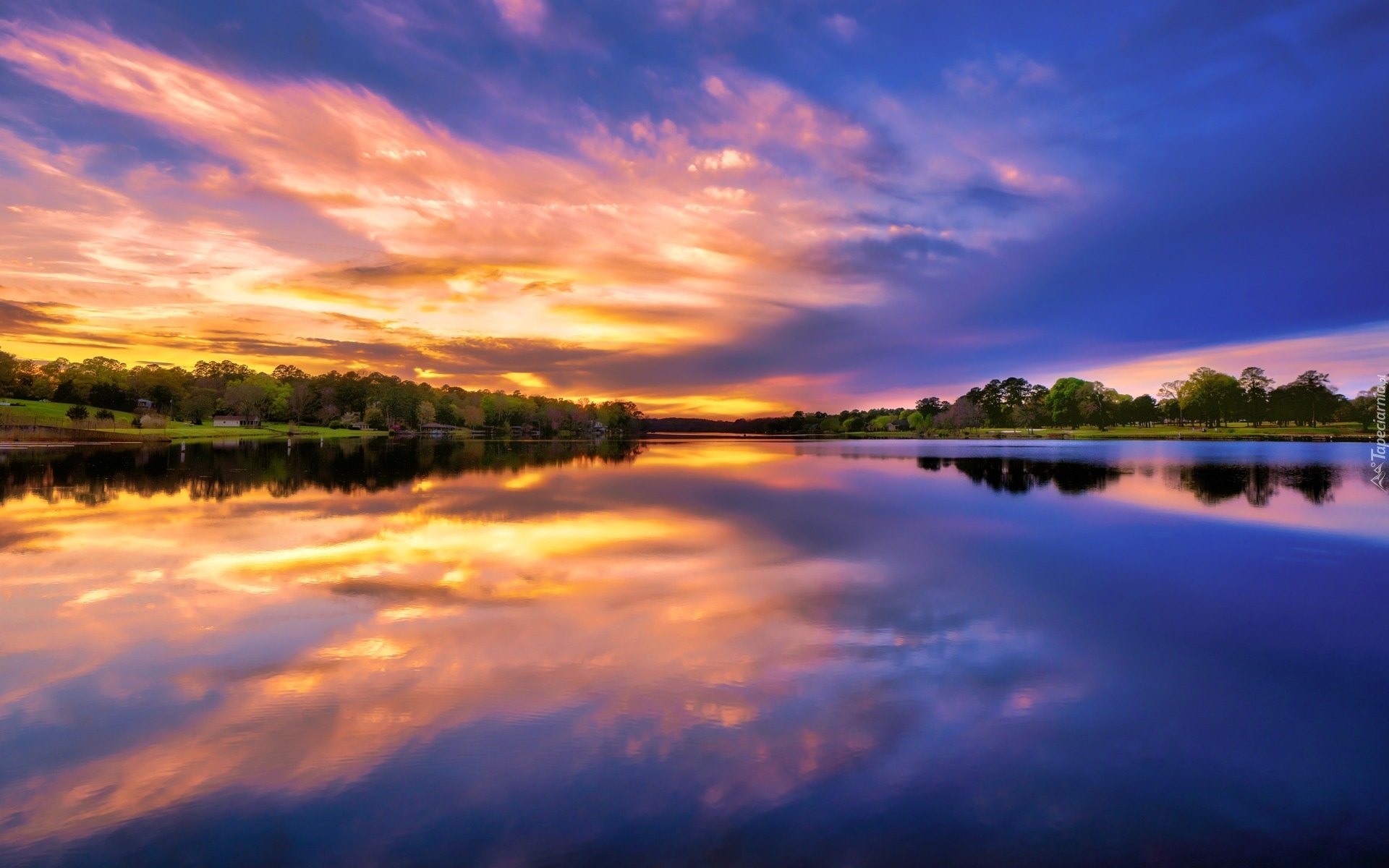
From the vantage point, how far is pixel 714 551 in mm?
16875

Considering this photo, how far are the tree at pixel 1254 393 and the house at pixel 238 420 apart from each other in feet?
754

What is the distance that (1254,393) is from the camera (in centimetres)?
14812

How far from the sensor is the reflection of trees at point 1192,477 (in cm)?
3297

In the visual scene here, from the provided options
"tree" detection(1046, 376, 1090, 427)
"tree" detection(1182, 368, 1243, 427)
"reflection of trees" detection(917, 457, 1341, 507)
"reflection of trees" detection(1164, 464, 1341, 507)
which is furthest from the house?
"tree" detection(1182, 368, 1243, 427)

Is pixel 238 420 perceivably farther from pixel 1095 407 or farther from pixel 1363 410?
pixel 1363 410

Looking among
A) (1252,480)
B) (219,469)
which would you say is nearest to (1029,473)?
(1252,480)

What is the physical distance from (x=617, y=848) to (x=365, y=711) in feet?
12.9

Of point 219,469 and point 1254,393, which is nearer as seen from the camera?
point 219,469

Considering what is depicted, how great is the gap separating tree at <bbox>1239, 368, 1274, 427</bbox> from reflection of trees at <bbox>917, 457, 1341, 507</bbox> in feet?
413

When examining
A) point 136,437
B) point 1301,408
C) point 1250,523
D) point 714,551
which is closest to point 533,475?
point 714,551

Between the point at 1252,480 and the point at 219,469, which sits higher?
the point at 219,469

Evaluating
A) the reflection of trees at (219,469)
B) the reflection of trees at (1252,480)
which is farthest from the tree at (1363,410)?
the reflection of trees at (219,469)

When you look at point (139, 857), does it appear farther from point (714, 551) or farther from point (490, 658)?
point (714, 551)

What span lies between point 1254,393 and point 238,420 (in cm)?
23494
